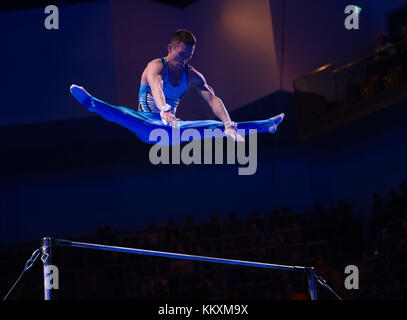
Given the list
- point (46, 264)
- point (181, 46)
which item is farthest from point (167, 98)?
point (46, 264)

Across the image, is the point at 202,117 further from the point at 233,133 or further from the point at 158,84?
the point at 158,84

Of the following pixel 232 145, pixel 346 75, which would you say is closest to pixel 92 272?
pixel 232 145

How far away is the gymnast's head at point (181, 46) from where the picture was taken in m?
4.57

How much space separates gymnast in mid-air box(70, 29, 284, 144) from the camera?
456 centimetres

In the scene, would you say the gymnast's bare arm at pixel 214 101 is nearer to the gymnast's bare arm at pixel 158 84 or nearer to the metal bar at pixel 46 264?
the gymnast's bare arm at pixel 158 84

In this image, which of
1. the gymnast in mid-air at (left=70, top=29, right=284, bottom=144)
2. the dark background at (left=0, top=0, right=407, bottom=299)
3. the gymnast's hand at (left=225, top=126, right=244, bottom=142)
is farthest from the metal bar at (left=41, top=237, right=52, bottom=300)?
the dark background at (left=0, top=0, right=407, bottom=299)

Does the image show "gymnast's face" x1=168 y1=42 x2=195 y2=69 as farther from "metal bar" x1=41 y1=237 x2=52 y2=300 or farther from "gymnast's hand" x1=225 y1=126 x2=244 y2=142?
"metal bar" x1=41 y1=237 x2=52 y2=300

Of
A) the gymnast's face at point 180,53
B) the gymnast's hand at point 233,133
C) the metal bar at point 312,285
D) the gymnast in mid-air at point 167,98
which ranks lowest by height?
the metal bar at point 312,285

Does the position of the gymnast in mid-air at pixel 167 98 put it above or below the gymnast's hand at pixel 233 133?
above

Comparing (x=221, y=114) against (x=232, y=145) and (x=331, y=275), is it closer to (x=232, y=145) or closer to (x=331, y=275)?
(x=331, y=275)

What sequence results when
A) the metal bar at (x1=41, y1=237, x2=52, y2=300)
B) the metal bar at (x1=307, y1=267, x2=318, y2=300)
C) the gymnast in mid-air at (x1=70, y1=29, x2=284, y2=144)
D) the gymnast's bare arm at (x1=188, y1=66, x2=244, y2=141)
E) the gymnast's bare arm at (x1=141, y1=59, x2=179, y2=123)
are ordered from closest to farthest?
1. the metal bar at (x1=41, y1=237, x2=52, y2=300)
2. the gymnast's bare arm at (x1=141, y1=59, x2=179, y2=123)
3. the gymnast in mid-air at (x1=70, y1=29, x2=284, y2=144)
4. the metal bar at (x1=307, y1=267, x2=318, y2=300)
5. the gymnast's bare arm at (x1=188, y1=66, x2=244, y2=141)

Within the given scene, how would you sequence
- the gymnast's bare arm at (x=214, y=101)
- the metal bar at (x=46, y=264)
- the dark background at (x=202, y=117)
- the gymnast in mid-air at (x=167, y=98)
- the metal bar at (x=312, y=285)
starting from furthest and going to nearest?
the dark background at (x=202, y=117) → the gymnast's bare arm at (x=214, y=101) → the metal bar at (x=312, y=285) → the gymnast in mid-air at (x=167, y=98) → the metal bar at (x=46, y=264)

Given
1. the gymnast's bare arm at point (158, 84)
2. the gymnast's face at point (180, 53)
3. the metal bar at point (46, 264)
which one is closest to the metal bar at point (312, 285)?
the gymnast's bare arm at point (158, 84)

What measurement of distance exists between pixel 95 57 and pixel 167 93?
5.64 metres
